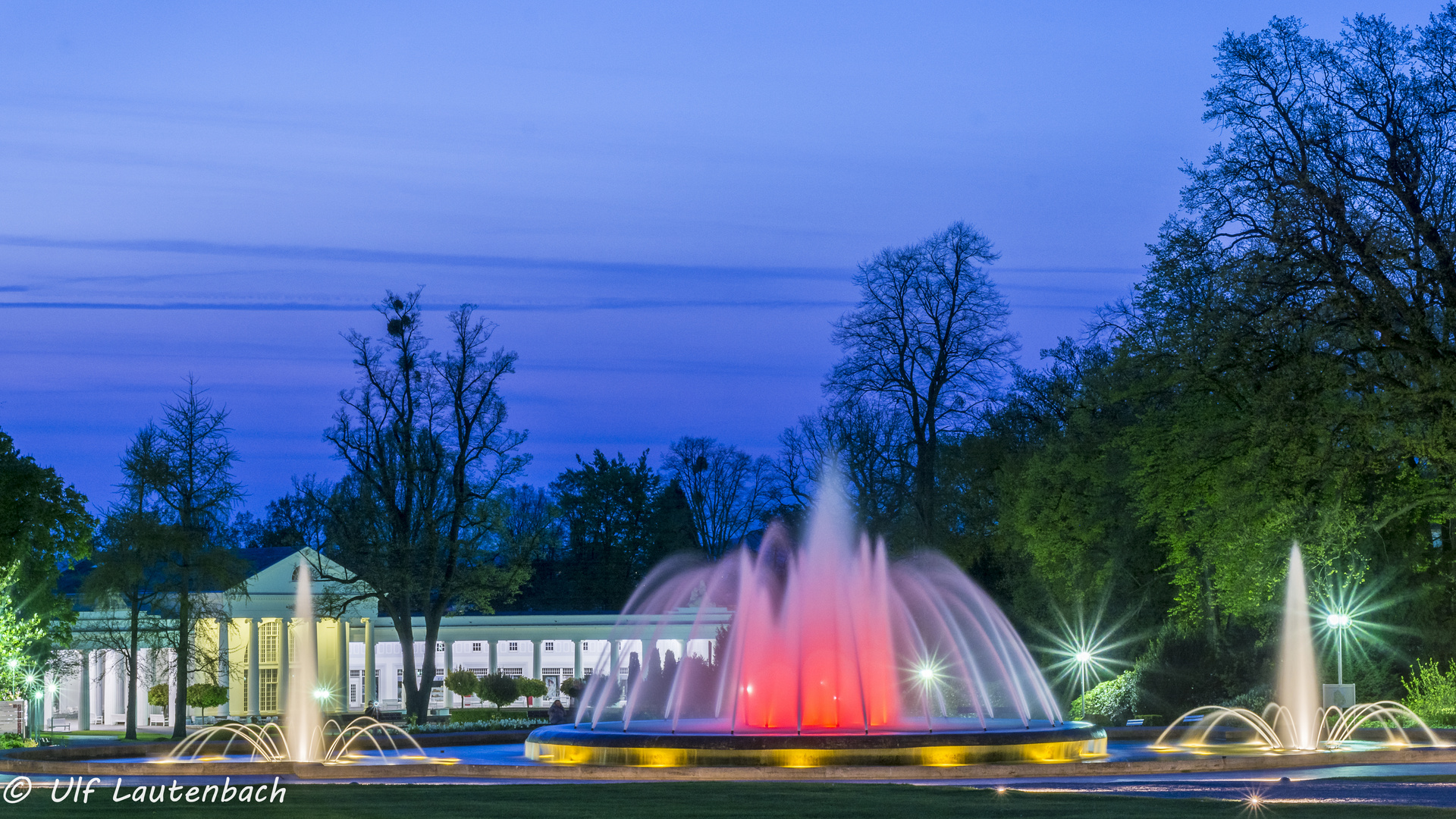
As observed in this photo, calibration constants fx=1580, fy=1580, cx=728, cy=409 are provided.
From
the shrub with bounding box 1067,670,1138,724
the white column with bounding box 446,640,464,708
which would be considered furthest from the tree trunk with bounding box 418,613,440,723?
the white column with bounding box 446,640,464,708

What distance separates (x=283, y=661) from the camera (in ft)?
237

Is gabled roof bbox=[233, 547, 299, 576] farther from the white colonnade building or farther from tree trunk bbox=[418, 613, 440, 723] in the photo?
tree trunk bbox=[418, 613, 440, 723]

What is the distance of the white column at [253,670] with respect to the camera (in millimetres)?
69438

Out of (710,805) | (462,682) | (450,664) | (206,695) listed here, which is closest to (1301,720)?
(710,805)

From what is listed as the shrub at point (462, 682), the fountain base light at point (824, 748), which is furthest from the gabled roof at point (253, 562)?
the fountain base light at point (824, 748)

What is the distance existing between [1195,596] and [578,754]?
24.5 m

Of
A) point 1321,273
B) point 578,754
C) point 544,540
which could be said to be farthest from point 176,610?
point 1321,273

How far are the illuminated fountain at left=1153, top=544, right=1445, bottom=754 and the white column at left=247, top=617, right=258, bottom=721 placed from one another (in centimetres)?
4466

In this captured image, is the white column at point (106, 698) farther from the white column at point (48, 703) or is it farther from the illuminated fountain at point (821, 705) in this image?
the illuminated fountain at point (821, 705)

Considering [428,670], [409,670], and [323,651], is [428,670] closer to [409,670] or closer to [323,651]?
[409,670]

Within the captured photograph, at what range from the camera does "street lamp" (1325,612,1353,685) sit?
126 feet

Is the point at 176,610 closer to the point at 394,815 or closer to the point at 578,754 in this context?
the point at 578,754

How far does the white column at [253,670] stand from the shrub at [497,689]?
393 inches

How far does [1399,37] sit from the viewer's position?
36812mm
